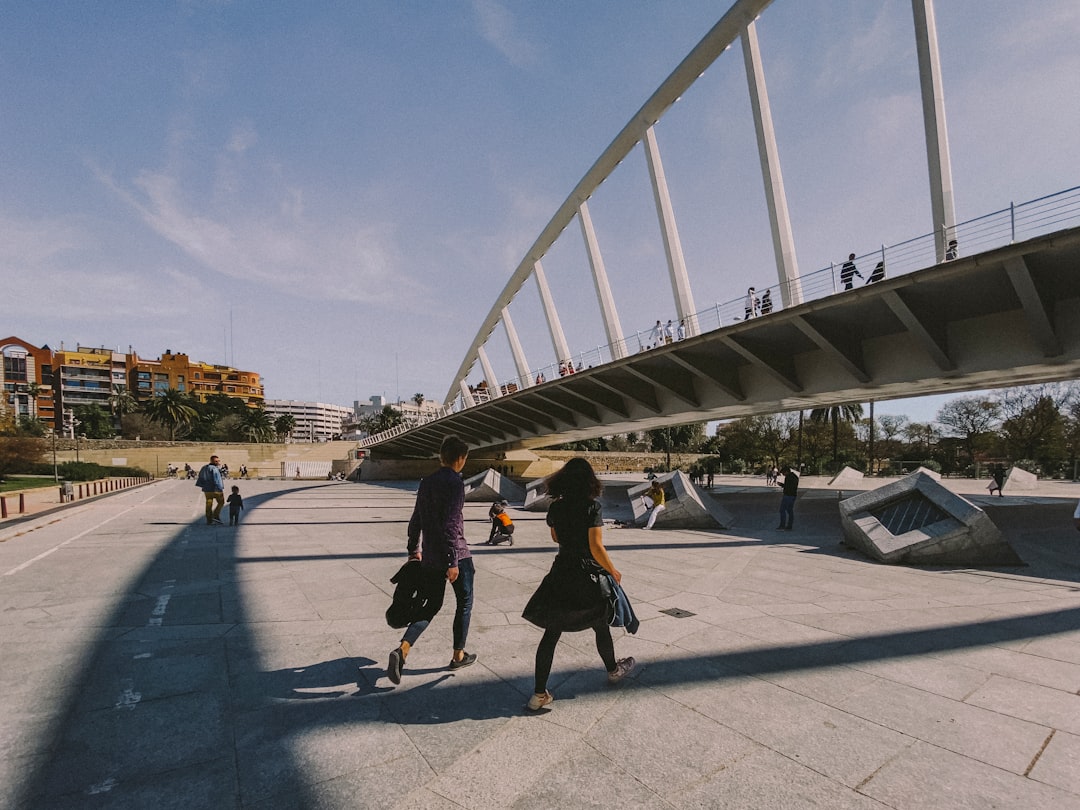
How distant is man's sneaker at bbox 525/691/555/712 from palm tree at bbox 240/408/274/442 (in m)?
102

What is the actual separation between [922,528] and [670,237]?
53.6ft

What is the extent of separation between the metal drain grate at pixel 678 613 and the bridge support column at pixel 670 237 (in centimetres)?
1567

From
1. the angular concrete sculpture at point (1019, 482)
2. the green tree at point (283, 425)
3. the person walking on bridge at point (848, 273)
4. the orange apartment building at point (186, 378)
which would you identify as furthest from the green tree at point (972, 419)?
the orange apartment building at point (186, 378)

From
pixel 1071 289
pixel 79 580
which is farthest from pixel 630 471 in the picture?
pixel 79 580

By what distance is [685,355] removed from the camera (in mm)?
17531

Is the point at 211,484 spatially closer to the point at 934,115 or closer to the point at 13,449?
the point at 934,115

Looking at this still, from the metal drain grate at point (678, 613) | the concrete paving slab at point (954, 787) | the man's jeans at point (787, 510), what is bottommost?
the man's jeans at point (787, 510)

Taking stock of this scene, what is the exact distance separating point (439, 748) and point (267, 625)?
311 cm

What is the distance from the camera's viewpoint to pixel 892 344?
46.2ft

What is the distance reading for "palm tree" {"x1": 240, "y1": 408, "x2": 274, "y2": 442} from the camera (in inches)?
3625

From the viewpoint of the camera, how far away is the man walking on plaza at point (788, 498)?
12.5 meters

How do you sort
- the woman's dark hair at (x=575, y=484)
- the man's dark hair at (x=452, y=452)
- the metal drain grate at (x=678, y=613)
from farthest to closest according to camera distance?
the metal drain grate at (x=678, y=613) → the man's dark hair at (x=452, y=452) → the woman's dark hair at (x=575, y=484)

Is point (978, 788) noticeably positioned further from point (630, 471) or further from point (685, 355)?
point (630, 471)

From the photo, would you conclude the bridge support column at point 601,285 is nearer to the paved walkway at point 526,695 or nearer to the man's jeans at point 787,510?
the man's jeans at point 787,510
